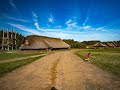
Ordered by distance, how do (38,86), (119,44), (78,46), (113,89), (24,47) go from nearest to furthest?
1. (113,89)
2. (38,86)
3. (24,47)
4. (78,46)
5. (119,44)

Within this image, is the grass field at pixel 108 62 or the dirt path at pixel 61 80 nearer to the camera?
the dirt path at pixel 61 80

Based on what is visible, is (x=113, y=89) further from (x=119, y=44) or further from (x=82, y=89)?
(x=119, y=44)

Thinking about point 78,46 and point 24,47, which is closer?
point 24,47

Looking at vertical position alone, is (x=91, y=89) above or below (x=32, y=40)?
below

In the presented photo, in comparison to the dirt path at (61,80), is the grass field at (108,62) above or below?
above

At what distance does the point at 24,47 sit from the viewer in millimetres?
42969

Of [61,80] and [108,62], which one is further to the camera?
[108,62]

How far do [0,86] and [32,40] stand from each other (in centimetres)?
4007

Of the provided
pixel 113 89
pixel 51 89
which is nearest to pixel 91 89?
pixel 113 89

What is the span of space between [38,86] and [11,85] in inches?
62.2

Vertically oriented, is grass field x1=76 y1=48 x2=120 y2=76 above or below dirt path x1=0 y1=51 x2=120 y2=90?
above

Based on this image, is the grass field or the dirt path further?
the grass field

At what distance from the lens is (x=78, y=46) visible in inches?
3199

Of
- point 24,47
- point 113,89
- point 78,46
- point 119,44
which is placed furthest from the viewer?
point 119,44
